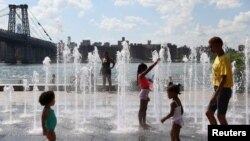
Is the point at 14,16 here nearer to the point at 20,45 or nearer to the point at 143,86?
the point at 20,45

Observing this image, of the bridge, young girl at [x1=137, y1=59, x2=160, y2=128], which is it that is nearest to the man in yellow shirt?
young girl at [x1=137, y1=59, x2=160, y2=128]

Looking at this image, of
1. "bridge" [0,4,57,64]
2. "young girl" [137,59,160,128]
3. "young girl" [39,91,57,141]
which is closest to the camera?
"young girl" [39,91,57,141]

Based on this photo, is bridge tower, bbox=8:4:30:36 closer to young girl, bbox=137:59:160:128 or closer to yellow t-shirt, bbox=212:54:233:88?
young girl, bbox=137:59:160:128

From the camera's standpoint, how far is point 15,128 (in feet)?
27.5

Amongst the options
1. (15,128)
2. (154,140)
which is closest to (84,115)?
(15,128)

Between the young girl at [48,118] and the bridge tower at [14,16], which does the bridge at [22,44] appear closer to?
the bridge tower at [14,16]

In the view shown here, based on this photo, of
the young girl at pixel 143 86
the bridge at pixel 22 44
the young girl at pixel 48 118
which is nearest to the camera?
the young girl at pixel 48 118

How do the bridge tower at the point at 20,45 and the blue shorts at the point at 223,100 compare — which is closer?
the blue shorts at the point at 223,100

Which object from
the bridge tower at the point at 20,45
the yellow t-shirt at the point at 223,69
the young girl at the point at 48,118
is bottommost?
the young girl at the point at 48,118

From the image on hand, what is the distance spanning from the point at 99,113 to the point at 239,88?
7481mm

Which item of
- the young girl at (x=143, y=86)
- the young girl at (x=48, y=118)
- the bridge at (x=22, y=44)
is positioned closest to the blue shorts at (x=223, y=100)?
the young girl at (x=143, y=86)

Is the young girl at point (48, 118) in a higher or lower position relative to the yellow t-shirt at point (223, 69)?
lower

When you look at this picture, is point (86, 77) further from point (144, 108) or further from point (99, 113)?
point (144, 108)

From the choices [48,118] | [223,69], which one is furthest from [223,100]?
[48,118]
